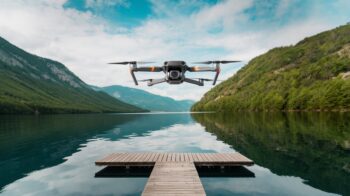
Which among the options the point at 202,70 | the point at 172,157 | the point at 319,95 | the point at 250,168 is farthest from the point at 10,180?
the point at 319,95

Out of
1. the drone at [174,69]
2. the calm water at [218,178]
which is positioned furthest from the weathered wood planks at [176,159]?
the drone at [174,69]

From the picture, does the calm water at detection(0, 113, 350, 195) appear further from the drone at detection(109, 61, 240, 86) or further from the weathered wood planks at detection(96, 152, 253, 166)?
the drone at detection(109, 61, 240, 86)

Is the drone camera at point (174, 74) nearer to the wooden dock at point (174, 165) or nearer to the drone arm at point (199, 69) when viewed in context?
the drone arm at point (199, 69)

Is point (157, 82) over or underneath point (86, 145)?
over

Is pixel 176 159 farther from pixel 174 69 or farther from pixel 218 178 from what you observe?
pixel 174 69

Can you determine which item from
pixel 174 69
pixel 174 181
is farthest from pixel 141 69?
pixel 174 181

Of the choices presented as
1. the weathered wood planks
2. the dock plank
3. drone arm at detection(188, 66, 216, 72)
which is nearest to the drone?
drone arm at detection(188, 66, 216, 72)

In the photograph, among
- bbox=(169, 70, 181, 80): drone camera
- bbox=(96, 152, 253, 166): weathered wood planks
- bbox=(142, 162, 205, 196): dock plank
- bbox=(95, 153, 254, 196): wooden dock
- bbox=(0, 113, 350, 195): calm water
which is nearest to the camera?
bbox=(142, 162, 205, 196): dock plank

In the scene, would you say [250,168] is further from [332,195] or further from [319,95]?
[319,95]
